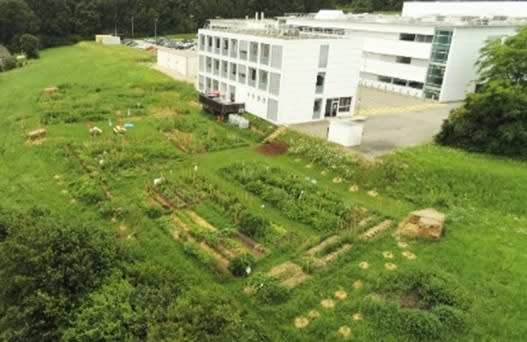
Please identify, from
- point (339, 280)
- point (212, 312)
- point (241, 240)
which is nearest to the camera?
point (212, 312)

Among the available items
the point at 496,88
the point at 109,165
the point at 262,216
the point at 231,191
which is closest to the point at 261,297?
the point at 262,216

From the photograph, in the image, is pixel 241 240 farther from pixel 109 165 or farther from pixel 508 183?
pixel 508 183

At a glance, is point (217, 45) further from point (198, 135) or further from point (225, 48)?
point (198, 135)

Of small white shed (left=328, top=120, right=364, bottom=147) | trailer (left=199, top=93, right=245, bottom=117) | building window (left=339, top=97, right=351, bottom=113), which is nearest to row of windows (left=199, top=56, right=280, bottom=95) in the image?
trailer (left=199, top=93, right=245, bottom=117)

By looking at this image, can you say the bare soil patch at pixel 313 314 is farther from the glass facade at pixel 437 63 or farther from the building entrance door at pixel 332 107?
the glass facade at pixel 437 63

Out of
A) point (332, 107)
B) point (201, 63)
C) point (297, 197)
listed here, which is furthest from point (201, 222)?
point (201, 63)
